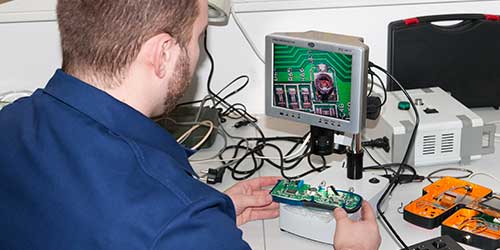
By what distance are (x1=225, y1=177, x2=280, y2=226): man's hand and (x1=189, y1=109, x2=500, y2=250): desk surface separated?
0.01 meters

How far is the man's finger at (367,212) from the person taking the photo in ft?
4.31

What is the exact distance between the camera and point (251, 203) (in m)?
1.42

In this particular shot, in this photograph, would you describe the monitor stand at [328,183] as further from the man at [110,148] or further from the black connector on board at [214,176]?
the man at [110,148]

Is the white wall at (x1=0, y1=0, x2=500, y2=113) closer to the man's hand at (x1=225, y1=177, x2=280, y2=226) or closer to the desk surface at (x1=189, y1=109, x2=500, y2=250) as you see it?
the desk surface at (x1=189, y1=109, x2=500, y2=250)

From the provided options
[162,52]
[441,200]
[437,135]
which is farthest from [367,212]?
[162,52]

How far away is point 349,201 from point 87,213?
0.62 meters

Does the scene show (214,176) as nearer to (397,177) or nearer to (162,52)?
(397,177)

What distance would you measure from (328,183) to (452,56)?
2.57ft

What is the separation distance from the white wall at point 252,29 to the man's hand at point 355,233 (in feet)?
2.77

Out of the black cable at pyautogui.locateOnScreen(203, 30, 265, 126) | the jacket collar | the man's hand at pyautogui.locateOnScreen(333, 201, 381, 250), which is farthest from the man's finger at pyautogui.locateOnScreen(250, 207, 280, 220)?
the black cable at pyautogui.locateOnScreen(203, 30, 265, 126)

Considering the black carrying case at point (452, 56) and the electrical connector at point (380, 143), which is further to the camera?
the black carrying case at point (452, 56)

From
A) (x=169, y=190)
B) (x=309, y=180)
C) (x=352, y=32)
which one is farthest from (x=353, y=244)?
(x=352, y=32)

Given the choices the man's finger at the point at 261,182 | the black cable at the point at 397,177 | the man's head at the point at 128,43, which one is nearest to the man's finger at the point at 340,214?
the black cable at the point at 397,177

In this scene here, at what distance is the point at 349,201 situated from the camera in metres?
1.33
